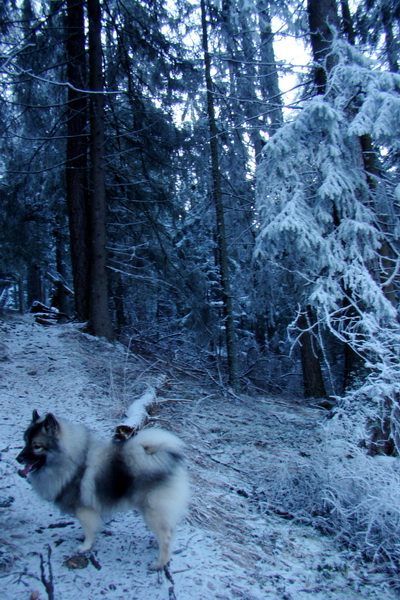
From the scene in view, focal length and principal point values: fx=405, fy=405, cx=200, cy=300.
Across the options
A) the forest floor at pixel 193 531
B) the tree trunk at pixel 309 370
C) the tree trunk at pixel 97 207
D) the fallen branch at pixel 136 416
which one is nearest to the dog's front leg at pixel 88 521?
the forest floor at pixel 193 531

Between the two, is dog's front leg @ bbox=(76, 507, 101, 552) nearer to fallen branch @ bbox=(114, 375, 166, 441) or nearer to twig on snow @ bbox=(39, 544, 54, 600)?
twig on snow @ bbox=(39, 544, 54, 600)

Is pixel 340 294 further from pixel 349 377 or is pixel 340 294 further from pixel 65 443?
pixel 65 443

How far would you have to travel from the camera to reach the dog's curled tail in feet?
10.8

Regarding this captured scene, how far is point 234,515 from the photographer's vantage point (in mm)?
4246

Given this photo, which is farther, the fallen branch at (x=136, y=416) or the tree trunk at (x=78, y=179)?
the tree trunk at (x=78, y=179)

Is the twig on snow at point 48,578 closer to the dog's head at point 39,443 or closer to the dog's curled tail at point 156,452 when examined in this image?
the dog's head at point 39,443

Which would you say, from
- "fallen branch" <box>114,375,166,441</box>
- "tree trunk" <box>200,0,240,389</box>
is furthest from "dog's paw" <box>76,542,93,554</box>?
"tree trunk" <box>200,0,240,389</box>

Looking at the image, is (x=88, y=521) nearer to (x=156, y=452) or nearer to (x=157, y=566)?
(x=157, y=566)

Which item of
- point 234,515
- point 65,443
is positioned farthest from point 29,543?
point 234,515

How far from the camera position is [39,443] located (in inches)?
129

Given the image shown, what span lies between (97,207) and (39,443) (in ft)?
25.6

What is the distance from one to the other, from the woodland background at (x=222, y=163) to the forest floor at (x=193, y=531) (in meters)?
1.43

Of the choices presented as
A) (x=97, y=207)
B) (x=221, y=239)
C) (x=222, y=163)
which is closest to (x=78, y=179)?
(x=97, y=207)

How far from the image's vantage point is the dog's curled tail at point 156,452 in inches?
129
